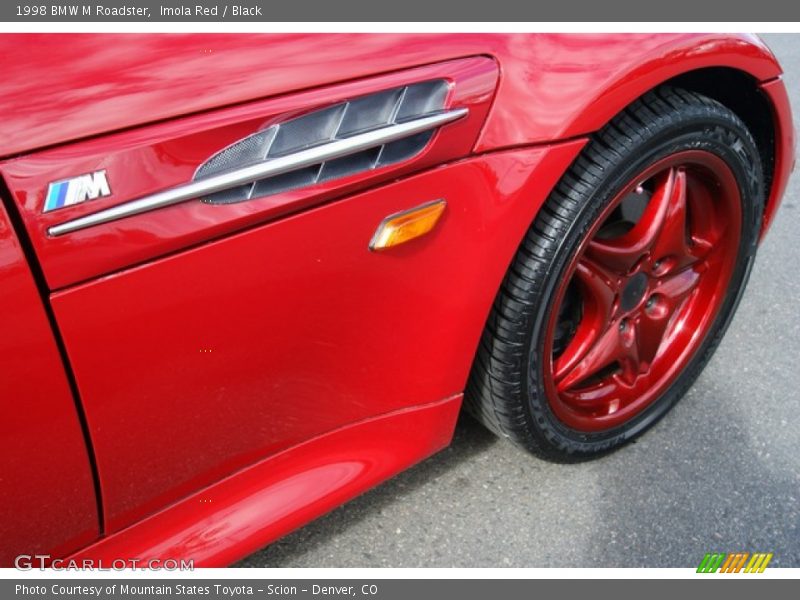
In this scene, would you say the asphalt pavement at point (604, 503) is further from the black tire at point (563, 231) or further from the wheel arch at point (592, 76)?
the wheel arch at point (592, 76)

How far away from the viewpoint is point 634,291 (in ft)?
6.09

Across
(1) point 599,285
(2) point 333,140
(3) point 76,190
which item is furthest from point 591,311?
(3) point 76,190

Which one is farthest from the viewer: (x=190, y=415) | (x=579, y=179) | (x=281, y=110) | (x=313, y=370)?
(x=579, y=179)

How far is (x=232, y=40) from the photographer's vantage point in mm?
1202

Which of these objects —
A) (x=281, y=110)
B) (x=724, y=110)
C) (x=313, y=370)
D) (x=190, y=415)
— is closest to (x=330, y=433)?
(x=313, y=370)

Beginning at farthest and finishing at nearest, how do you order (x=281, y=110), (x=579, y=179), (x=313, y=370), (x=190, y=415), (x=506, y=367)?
1. (x=506, y=367)
2. (x=579, y=179)
3. (x=313, y=370)
4. (x=190, y=415)
5. (x=281, y=110)

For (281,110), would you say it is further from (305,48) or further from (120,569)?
(120,569)

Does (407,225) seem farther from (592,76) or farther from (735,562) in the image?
(735,562)

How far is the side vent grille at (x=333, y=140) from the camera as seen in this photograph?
1.16m

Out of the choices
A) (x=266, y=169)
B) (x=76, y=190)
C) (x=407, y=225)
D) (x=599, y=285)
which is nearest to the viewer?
(x=76, y=190)

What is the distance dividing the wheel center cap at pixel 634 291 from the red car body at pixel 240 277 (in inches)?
18.7

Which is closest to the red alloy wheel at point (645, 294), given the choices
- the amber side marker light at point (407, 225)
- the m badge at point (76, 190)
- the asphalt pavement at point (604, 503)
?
the asphalt pavement at point (604, 503)

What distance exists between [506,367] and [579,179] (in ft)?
1.28

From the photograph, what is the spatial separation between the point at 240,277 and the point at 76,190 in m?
0.26
